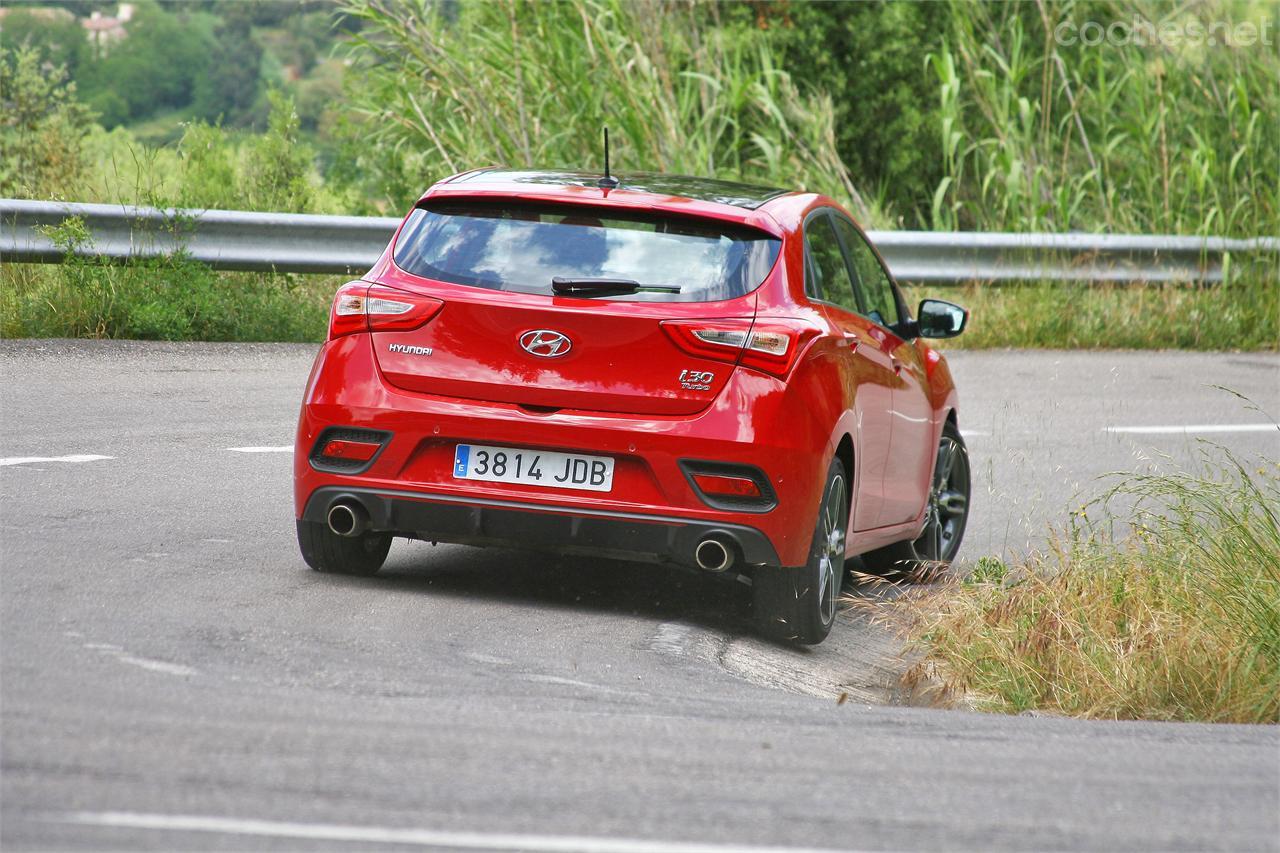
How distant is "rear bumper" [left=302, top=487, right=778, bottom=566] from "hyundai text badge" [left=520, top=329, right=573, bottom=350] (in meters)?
0.51

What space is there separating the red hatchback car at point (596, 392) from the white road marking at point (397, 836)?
2441 millimetres

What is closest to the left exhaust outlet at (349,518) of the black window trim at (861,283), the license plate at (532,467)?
the license plate at (532,467)

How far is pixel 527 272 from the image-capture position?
20.8ft

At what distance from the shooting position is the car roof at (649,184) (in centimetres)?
663

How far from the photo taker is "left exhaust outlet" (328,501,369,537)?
631 cm

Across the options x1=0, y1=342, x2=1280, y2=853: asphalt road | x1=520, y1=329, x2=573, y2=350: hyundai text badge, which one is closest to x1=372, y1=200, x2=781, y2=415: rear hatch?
x1=520, y1=329, x2=573, y2=350: hyundai text badge

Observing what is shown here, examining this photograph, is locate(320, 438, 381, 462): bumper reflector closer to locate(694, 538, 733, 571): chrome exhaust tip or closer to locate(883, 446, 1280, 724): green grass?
locate(694, 538, 733, 571): chrome exhaust tip

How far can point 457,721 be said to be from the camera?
4594 millimetres

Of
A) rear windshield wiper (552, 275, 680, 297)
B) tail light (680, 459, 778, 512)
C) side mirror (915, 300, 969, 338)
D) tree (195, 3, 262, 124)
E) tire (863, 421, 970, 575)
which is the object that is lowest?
tire (863, 421, 970, 575)

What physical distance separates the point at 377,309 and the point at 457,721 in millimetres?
2158

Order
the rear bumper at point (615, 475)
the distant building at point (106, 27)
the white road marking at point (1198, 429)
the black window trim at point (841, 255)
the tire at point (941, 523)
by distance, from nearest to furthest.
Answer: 1. the rear bumper at point (615, 475)
2. the black window trim at point (841, 255)
3. the tire at point (941, 523)
4. the white road marking at point (1198, 429)
5. the distant building at point (106, 27)

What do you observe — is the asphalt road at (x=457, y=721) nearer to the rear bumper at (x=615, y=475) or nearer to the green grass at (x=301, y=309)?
the rear bumper at (x=615, y=475)

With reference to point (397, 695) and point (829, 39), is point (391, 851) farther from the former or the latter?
point (829, 39)

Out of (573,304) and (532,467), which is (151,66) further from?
(532,467)
